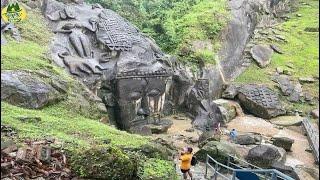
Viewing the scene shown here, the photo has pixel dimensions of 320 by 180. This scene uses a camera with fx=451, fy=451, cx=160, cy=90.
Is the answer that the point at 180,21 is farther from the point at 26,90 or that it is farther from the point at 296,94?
the point at 26,90

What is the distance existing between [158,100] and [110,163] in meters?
11.4

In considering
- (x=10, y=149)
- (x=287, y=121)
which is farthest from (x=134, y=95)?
(x=10, y=149)


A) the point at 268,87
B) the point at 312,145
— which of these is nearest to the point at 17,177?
the point at 312,145

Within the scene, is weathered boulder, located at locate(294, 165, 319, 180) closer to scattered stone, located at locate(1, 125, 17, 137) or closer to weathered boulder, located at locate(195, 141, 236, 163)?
weathered boulder, located at locate(195, 141, 236, 163)

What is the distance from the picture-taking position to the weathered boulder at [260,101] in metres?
22.9

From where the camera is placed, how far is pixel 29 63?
13883 mm

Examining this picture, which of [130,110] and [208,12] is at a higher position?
[208,12]

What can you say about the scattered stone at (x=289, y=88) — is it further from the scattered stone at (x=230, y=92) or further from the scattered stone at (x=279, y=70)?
the scattered stone at (x=230, y=92)

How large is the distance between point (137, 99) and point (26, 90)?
20.6 ft

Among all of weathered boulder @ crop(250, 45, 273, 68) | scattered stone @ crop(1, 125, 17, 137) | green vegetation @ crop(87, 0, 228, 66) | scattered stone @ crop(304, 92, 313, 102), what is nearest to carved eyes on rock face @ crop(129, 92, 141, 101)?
green vegetation @ crop(87, 0, 228, 66)

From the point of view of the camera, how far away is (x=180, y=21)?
89.1 feet

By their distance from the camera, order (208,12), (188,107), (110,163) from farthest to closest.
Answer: (208,12), (188,107), (110,163)

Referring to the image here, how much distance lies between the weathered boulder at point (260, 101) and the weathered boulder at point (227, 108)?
653mm

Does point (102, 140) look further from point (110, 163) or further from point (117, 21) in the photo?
point (117, 21)
